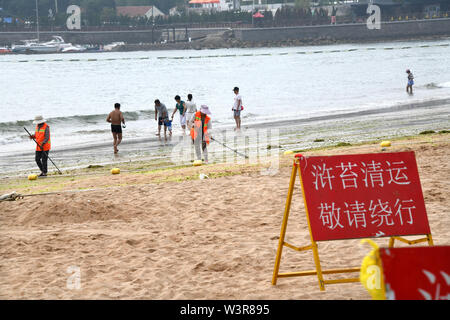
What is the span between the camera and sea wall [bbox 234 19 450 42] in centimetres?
11894

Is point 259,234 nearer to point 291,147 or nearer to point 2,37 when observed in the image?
point 291,147

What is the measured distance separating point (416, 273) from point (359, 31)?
405 ft

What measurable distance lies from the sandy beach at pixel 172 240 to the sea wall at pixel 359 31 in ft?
371

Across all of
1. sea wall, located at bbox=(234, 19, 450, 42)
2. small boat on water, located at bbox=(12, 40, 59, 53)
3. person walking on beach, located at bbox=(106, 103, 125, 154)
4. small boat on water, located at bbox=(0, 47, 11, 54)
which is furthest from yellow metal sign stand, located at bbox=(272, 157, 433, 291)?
small boat on water, located at bbox=(0, 47, 11, 54)

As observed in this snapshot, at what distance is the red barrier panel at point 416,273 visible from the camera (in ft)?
10.6

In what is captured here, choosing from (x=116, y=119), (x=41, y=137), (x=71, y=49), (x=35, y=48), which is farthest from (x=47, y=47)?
(x=41, y=137)

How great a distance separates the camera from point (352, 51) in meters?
111

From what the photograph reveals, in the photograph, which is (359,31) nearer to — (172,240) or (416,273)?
(172,240)

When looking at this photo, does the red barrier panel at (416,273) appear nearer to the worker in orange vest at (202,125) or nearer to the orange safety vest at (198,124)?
the worker in orange vest at (202,125)

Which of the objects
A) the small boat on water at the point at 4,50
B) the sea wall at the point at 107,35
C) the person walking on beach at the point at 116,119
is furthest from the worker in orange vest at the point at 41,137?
the small boat on water at the point at 4,50

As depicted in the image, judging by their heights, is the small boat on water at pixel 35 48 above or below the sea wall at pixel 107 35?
below

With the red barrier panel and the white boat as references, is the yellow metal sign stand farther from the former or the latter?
the white boat

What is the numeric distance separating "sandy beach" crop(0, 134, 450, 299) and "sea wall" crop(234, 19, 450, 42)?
11319 cm

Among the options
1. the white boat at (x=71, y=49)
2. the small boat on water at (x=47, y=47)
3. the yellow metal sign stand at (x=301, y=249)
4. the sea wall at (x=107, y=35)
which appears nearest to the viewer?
the yellow metal sign stand at (x=301, y=249)
